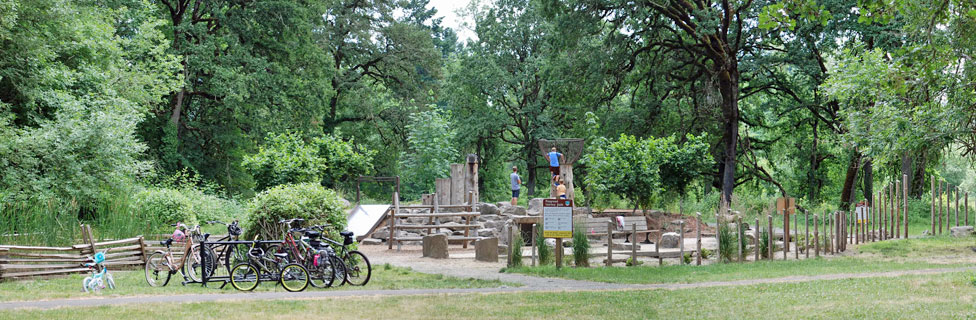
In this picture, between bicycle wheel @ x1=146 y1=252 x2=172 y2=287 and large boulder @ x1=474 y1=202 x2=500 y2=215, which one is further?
large boulder @ x1=474 y1=202 x2=500 y2=215

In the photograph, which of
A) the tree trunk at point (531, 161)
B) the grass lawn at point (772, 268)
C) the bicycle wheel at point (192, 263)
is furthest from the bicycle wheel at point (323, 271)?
the tree trunk at point (531, 161)

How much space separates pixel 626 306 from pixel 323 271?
13.4ft

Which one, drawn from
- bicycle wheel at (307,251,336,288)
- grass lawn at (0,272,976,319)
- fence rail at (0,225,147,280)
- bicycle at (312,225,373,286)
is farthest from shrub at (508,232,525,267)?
fence rail at (0,225,147,280)

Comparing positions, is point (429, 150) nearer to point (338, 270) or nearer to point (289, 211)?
point (289, 211)

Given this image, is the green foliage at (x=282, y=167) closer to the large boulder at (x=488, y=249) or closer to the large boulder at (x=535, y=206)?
the large boulder at (x=535, y=206)

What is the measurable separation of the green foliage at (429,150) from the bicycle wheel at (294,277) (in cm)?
2129

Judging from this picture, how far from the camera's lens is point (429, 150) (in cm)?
3272

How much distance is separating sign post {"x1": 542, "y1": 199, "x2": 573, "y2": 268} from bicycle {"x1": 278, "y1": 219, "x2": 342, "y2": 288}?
13.7 feet

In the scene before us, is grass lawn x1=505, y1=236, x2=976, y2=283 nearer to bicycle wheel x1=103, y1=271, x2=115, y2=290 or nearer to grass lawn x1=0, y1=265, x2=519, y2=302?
grass lawn x1=0, y1=265, x2=519, y2=302

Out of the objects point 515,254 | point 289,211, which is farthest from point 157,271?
point 515,254

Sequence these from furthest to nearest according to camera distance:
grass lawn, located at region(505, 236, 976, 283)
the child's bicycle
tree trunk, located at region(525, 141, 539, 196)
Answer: tree trunk, located at region(525, 141, 539, 196)
grass lawn, located at region(505, 236, 976, 283)
the child's bicycle

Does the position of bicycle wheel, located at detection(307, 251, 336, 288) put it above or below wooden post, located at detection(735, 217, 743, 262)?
below

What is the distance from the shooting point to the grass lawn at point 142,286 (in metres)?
10.2

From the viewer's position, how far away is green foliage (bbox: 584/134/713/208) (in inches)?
883
